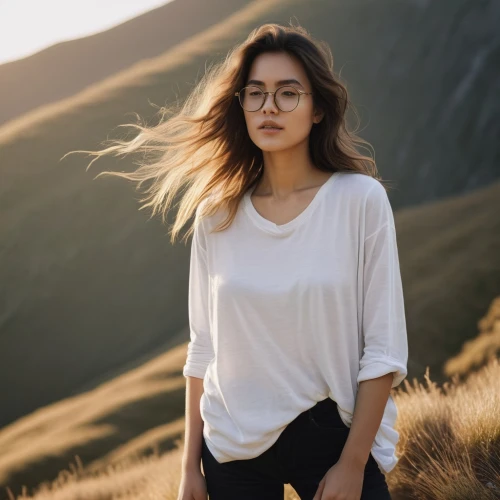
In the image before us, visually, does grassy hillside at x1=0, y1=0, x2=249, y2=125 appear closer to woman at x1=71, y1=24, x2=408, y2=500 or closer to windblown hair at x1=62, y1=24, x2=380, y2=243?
windblown hair at x1=62, y1=24, x2=380, y2=243

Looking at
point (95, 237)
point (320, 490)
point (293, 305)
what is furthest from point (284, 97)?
point (95, 237)

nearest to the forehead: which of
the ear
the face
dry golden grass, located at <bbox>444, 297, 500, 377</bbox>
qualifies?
the face

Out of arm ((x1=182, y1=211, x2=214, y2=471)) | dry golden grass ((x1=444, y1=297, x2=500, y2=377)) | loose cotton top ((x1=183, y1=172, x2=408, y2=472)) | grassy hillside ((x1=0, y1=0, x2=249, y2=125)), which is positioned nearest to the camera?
loose cotton top ((x1=183, y1=172, x2=408, y2=472))

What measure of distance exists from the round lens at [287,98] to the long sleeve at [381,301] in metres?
0.51

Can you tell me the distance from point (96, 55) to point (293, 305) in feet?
231

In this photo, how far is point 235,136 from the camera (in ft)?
10.7

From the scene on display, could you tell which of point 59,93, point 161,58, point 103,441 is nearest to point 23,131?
point 161,58

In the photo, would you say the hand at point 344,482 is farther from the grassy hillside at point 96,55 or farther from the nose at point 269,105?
the grassy hillside at point 96,55

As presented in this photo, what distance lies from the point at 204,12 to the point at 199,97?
242ft

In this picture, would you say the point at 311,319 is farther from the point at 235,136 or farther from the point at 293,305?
the point at 235,136

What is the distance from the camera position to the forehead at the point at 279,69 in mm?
2922

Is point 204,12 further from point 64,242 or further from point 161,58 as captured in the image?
point 64,242

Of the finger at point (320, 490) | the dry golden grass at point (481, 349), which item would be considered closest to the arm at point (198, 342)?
the finger at point (320, 490)

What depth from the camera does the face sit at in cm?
291
